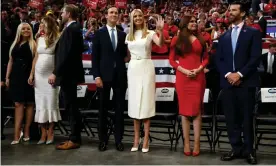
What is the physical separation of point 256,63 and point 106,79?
1.98m

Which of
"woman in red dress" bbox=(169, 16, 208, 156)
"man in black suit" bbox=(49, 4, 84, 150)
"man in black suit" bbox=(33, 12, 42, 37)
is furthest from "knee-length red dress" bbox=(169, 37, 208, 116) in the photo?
"man in black suit" bbox=(33, 12, 42, 37)

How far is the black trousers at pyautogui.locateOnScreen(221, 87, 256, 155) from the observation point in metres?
5.68

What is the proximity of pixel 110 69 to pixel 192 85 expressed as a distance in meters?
1.12

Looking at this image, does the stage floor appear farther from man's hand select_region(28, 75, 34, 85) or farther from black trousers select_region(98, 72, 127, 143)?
man's hand select_region(28, 75, 34, 85)

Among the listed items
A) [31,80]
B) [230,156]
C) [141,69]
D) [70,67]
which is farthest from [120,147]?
[31,80]

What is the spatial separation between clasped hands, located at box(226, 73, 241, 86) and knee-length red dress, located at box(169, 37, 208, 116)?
0.48 meters

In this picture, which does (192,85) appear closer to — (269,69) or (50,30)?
(50,30)

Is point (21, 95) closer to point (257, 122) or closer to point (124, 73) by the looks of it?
point (124, 73)

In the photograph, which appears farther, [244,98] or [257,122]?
[257,122]

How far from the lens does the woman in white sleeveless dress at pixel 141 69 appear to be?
624 centimetres

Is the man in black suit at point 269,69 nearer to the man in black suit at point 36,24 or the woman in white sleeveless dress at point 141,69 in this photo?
the woman in white sleeveless dress at point 141,69

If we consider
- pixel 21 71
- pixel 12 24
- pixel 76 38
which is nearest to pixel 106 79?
pixel 76 38

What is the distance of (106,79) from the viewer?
6.38 m

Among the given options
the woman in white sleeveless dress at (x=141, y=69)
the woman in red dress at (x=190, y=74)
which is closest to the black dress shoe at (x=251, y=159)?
the woman in red dress at (x=190, y=74)
